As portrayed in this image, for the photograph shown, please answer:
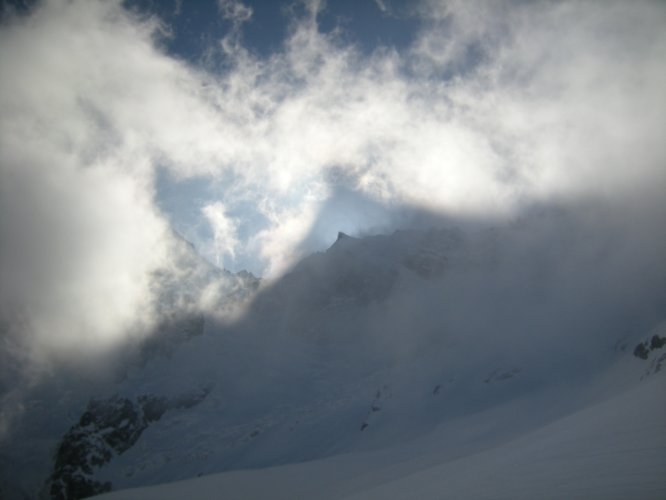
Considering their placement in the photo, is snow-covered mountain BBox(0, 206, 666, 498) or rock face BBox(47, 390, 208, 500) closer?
snow-covered mountain BBox(0, 206, 666, 498)

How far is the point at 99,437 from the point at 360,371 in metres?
74.9

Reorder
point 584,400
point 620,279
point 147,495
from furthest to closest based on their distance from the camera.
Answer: point 620,279 → point 584,400 → point 147,495

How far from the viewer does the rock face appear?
110m

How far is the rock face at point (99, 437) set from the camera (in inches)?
4323

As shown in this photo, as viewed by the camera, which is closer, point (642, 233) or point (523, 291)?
point (642, 233)

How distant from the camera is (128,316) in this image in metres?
161

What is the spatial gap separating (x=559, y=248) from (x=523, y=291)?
1171 inches

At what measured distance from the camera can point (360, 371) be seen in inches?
5064

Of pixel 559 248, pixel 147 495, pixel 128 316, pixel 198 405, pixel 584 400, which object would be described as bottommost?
pixel 584 400

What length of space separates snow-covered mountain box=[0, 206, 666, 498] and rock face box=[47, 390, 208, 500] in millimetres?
417

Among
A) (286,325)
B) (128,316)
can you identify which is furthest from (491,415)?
(128,316)

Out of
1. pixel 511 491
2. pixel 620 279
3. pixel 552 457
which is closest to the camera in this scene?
pixel 511 491

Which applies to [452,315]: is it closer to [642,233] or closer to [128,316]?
[642,233]

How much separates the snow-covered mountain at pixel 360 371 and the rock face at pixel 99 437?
42 cm
